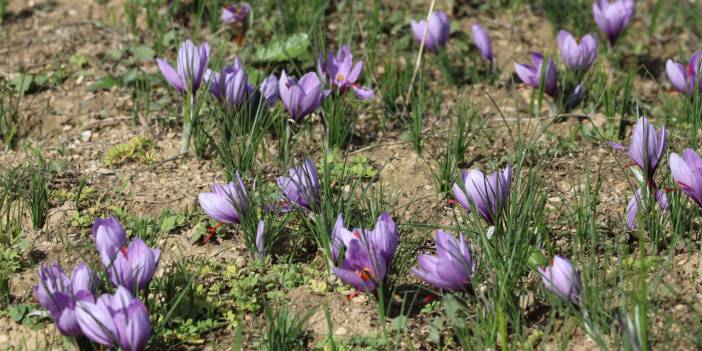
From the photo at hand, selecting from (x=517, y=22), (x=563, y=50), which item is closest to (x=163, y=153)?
(x=563, y=50)

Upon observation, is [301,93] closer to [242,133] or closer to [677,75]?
[242,133]

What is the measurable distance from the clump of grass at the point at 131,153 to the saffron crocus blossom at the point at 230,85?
0.33 metres

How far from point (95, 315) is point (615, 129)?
77.3 inches

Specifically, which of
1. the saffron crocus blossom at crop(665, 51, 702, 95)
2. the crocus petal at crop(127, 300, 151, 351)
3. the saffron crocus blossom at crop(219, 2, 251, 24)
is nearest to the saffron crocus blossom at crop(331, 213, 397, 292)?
the crocus petal at crop(127, 300, 151, 351)

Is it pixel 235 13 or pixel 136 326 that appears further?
pixel 235 13

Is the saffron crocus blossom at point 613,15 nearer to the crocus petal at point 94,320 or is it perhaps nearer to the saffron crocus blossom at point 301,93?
the saffron crocus blossom at point 301,93

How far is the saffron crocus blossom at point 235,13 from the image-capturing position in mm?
3617

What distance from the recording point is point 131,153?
308 cm

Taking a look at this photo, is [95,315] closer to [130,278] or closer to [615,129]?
[130,278]

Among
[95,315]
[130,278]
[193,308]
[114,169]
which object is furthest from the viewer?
[114,169]

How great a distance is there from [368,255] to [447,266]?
0.19m

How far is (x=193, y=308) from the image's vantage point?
2.33 m

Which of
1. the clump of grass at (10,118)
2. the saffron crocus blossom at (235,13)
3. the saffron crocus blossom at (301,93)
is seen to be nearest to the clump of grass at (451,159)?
the saffron crocus blossom at (301,93)

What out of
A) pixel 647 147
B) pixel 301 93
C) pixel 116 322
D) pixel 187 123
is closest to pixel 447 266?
pixel 647 147
